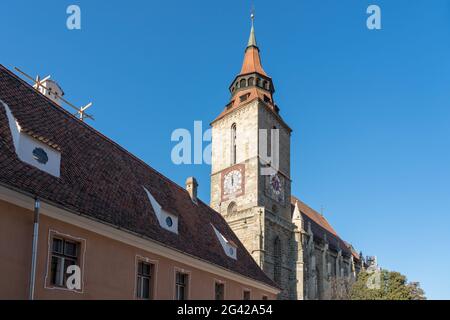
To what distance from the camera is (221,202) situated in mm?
48719

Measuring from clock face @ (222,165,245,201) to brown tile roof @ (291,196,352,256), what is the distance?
1170cm

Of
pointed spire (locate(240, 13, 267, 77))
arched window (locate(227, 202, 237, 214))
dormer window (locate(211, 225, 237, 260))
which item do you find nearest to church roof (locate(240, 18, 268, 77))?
pointed spire (locate(240, 13, 267, 77))

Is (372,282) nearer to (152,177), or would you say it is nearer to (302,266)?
(302,266)

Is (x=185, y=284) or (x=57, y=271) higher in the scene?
(x=57, y=271)

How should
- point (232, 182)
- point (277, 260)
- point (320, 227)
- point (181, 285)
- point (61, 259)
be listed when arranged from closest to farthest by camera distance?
1. point (61, 259)
2. point (181, 285)
3. point (277, 260)
4. point (232, 182)
5. point (320, 227)

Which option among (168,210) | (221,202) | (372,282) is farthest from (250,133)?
(168,210)

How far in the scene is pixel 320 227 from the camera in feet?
202

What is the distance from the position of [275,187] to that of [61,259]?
1421 inches

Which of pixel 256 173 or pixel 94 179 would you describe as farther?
pixel 256 173

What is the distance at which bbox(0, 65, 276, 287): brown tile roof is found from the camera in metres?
13.5

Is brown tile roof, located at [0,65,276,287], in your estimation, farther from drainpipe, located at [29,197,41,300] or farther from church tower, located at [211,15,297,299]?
church tower, located at [211,15,297,299]

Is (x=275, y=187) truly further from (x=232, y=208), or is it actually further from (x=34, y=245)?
(x=34, y=245)

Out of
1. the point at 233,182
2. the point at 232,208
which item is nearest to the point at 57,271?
the point at 232,208
